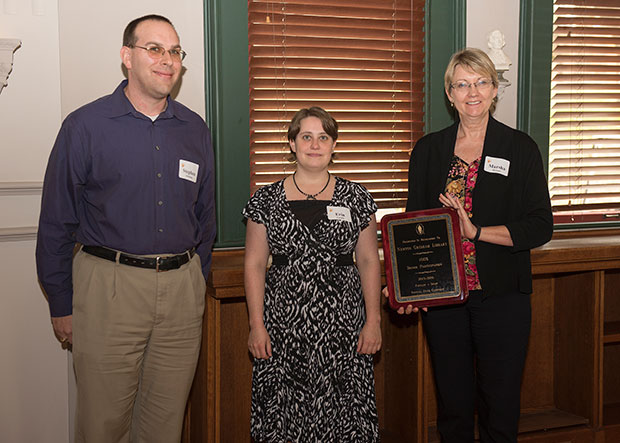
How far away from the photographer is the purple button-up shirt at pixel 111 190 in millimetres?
2275

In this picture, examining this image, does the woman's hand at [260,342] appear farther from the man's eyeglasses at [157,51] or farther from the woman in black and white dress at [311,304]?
the man's eyeglasses at [157,51]

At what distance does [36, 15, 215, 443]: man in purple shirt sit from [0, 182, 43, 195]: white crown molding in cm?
50

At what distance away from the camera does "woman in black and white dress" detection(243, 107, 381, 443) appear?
2.47 m

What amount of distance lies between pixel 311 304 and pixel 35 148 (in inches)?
54.5

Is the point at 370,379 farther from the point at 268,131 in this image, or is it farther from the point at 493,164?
the point at 268,131

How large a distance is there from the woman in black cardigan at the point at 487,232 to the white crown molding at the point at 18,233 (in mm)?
1710

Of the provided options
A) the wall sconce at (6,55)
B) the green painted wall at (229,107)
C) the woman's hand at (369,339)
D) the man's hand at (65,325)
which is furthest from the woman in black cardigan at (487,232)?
the wall sconce at (6,55)

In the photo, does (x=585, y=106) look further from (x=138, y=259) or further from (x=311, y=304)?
(x=138, y=259)

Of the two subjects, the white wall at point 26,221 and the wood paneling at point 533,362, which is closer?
the white wall at point 26,221

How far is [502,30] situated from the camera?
3.53 metres

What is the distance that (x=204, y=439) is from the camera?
2803 millimetres

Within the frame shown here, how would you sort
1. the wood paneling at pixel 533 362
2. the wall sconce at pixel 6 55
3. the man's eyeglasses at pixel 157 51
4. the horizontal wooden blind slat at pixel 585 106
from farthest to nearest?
the horizontal wooden blind slat at pixel 585 106
the wood paneling at pixel 533 362
the wall sconce at pixel 6 55
the man's eyeglasses at pixel 157 51

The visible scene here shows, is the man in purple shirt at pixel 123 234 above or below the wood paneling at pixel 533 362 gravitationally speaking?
above

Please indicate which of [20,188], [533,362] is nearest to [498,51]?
[533,362]
